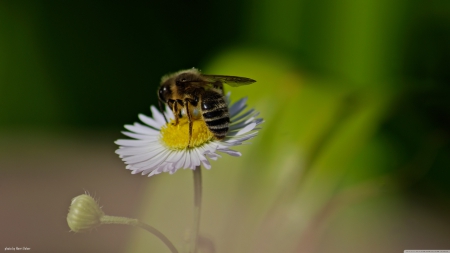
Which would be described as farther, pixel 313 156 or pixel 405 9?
pixel 405 9

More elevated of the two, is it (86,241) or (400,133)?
(400,133)

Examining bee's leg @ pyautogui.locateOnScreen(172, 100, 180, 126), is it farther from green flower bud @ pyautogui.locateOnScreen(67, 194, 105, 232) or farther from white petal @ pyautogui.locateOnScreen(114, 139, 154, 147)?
green flower bud @ pyautogui.locateOnScreen(67, 194, 105, 232)

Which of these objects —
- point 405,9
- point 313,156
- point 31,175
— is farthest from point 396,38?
point 31,175

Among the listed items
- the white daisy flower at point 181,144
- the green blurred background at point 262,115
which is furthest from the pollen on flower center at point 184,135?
the green blurred background at point 262,115

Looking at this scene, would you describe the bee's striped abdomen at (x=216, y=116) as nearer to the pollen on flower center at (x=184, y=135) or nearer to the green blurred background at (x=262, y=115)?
the pollen on flower center at (x=184, y=135)

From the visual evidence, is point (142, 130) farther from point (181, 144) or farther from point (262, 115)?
point (262, 115)

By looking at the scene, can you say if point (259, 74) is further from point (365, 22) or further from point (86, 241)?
point (86, 241)

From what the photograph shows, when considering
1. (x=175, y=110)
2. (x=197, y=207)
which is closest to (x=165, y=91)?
(x=175, y=110)

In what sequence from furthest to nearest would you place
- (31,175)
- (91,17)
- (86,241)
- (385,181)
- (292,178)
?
(31,175), (91,17), (86,241), (385,181), (292,178)
